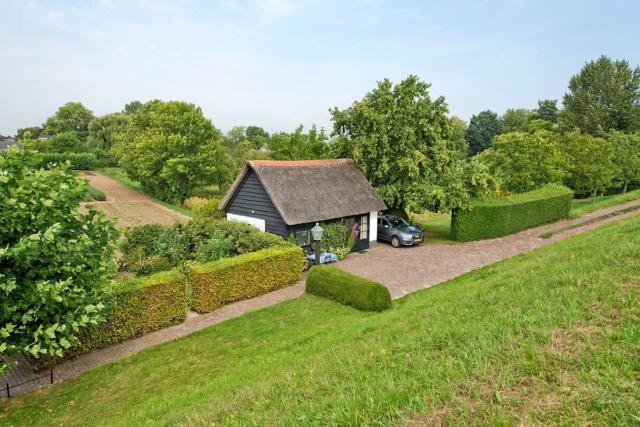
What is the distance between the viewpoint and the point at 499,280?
9734 millimetres

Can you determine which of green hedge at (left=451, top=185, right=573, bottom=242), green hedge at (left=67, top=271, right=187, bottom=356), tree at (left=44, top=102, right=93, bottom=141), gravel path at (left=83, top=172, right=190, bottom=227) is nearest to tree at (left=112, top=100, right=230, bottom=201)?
gravel path at (left=83, top=172, right=190, bottom=227)

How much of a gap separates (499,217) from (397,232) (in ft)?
21.4

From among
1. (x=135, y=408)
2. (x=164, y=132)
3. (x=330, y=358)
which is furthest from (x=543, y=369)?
(x=164, y=132)

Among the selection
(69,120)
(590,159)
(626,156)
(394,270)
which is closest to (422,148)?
(394,270)

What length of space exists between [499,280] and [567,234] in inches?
632

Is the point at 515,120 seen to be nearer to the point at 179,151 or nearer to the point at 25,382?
the point at 179,151

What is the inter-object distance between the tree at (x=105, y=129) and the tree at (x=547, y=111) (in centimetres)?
7484

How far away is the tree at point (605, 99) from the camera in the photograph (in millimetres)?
46891

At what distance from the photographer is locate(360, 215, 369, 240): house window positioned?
888 inches

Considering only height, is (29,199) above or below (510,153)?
below

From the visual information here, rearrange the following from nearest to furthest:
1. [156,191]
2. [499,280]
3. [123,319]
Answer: [499,280] < [123,319] < [156,191]

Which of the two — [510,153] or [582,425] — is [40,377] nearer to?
[582,425]

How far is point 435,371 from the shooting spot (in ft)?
16.2

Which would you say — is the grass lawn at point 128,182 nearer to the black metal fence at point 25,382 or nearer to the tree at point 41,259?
the black metal fence at point 25,382
